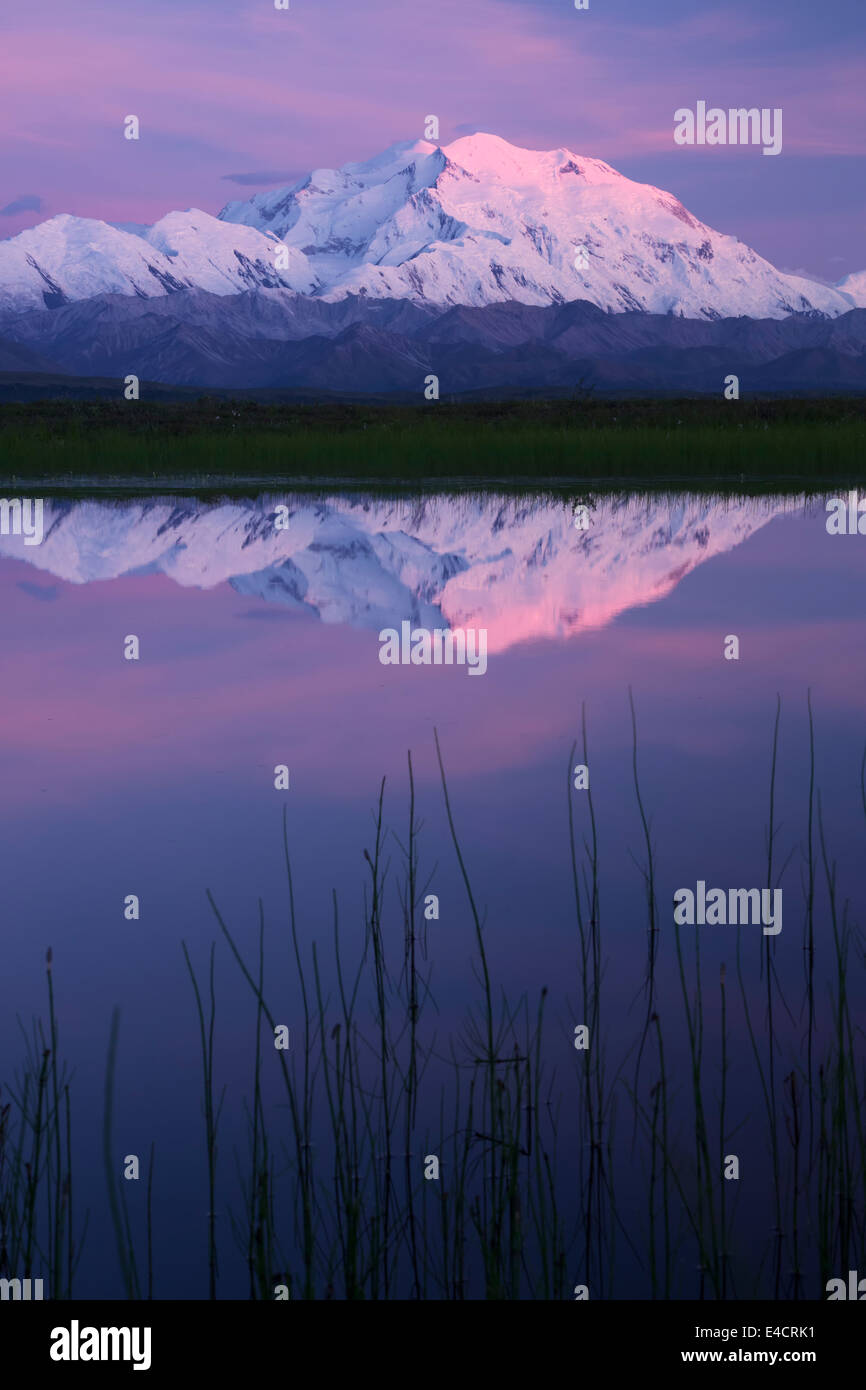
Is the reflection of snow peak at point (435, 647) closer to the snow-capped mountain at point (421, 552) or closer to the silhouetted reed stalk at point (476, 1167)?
the snow-capped mountain at point (421, 552)

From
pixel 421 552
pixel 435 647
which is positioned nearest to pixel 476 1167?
pixel 435 647

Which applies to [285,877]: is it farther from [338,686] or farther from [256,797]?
[338,686]

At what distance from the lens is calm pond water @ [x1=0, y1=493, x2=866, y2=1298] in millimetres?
4203

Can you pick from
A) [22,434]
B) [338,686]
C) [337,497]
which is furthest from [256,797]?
[22,434]

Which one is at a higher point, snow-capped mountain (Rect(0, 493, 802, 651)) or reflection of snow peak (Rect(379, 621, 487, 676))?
snow-capped mountain (Rect(0, 493, 802, 651))

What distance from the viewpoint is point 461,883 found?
653 cm

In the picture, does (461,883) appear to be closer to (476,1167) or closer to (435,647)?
(476,1167)

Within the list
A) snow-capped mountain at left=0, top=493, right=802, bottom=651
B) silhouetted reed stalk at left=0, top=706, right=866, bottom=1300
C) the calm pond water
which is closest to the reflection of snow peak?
the calm pond water

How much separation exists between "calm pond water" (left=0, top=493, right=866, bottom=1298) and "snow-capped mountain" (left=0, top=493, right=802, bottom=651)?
174mm

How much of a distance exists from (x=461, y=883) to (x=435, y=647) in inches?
219

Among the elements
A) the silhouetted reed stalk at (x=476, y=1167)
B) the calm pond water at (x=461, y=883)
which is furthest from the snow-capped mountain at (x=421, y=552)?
the silhouetted reed stalk at (x=476, y=1167)

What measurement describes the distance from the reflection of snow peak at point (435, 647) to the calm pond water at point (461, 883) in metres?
0.11

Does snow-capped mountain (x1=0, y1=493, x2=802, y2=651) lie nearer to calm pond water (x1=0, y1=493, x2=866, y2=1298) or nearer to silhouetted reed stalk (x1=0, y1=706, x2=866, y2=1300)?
calm pond water (x1=0, y1=493, x2=866, y2=1298)

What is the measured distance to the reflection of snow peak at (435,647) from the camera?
37.7 ft
